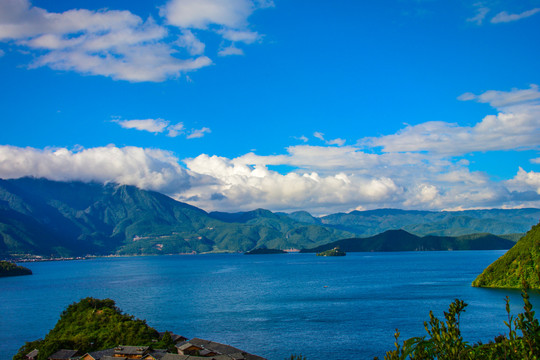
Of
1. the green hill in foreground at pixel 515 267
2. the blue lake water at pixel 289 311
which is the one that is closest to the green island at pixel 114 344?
the blue lake water at pixel 289 311

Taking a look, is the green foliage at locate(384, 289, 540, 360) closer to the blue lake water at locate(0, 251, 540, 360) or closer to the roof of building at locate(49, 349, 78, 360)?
the roof of building at locate(49, 349, 78, 360)

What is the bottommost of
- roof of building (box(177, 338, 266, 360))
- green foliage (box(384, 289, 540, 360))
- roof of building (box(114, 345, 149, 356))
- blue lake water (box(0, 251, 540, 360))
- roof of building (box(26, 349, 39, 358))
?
blue lake water (box(0, 251, 540, 360))

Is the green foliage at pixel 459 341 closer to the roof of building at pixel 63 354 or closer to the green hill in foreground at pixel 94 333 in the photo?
the green hill in foreground at pixel 94 333

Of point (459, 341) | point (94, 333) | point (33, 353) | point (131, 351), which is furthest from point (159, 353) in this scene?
point (459, 341)

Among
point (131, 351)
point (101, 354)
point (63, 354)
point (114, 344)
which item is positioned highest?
point (131, 351)

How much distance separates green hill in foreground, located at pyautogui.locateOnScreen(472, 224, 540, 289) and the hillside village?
369 feet

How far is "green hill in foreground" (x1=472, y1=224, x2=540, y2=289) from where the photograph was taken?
5359 inches

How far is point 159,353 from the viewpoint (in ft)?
192

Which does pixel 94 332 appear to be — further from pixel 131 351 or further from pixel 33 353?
pixel 131 351

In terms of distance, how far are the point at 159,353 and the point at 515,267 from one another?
419 ft

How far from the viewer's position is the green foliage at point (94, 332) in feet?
210

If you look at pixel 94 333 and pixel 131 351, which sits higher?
pixel 131 351

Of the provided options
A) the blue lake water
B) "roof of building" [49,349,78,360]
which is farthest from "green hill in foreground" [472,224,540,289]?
"roof of building" [49,349,78,360]

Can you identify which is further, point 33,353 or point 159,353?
point 33,353
